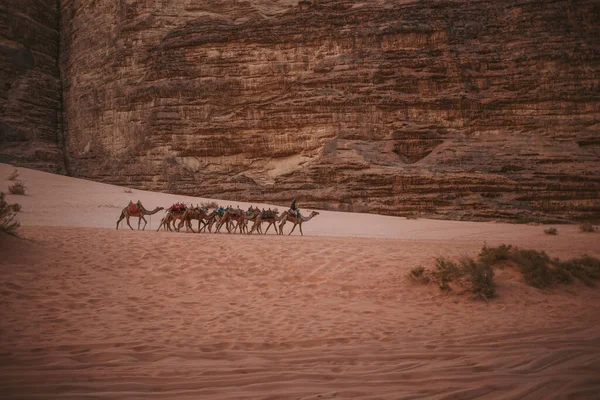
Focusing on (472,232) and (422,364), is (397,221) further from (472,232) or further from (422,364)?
(422,364)

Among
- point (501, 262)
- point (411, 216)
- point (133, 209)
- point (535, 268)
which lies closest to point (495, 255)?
point (501, 262)

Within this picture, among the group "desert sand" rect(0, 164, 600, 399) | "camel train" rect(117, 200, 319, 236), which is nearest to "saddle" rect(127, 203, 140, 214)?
"camel train" rect(117, 200, 319, 236)

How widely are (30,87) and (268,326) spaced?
138ft

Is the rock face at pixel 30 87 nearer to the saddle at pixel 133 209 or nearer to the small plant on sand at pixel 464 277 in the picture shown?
the saddle at pixel 133 209

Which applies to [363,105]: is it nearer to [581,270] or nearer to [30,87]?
[581,270]

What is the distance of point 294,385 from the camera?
133 inches

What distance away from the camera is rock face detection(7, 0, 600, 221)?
84.4 feet

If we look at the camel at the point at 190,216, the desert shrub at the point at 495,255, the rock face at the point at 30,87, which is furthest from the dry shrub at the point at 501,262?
the rock face at the point at 30,87

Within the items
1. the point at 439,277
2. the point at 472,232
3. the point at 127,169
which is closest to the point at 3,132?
the point at 127,169

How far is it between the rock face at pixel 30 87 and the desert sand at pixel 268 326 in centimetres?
2971

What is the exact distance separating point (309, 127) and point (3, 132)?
2603 cm

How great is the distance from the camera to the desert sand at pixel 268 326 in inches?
132

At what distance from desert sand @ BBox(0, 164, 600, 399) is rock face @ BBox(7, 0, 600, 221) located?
16.5m

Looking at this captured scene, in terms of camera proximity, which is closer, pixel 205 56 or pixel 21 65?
pixel 205 56
